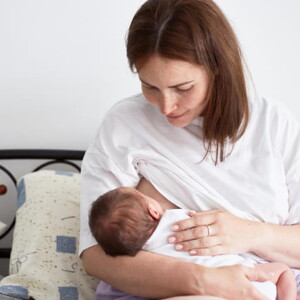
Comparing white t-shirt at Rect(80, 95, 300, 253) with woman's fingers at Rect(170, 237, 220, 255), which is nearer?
woman's fingers at Rect(170, 237, 220, 255)

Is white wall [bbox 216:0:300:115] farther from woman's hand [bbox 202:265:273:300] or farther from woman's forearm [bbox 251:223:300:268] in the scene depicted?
woman's hand [bbox 202:265:273:300]

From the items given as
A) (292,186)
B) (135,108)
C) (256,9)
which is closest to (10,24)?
(135,108)

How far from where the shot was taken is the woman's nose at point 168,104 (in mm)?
1410

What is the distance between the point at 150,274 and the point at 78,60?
1.16 metres

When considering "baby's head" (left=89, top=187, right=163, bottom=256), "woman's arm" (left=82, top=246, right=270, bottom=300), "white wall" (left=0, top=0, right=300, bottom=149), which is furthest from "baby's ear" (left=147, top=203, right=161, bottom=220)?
"white wall" (left=0, top=0, right=300, bottom=149)

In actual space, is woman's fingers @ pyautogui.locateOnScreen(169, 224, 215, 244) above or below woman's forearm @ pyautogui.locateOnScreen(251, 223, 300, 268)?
above

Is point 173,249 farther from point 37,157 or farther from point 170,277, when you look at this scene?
point 37,157

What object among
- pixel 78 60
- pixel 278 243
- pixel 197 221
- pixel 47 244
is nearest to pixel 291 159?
pixel 278 243

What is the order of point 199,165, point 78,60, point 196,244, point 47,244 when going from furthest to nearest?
1. point 78,60
2. point 47,244
3. point 199,165
4. point 196,244

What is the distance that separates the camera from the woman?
53.8 inches

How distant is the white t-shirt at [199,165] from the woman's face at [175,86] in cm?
15

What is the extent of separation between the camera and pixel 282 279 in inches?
56.4

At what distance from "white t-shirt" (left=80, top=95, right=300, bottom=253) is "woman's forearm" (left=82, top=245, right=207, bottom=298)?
0.11m

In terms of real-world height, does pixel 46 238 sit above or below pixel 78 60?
below
